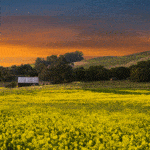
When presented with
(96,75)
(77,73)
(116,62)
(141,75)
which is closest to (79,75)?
(77,73)

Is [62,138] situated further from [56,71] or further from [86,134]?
[56,71]

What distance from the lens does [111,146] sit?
27.7 ft

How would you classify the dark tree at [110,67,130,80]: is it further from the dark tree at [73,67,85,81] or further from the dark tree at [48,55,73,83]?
the dark tree at [48,55,73,83]

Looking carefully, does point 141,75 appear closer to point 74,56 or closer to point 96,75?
point 96,75

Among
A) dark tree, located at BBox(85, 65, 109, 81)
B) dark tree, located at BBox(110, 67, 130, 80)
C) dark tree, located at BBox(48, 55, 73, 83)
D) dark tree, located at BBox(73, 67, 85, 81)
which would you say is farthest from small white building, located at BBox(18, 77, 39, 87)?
dark tree, located at BBox(110, 67, 130, 80)

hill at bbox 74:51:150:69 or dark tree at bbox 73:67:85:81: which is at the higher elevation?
hill at bbox 74:51:150:69

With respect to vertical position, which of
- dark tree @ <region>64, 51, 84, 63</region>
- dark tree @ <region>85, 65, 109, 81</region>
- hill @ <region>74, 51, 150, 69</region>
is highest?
dark tree @ <region>64, 51, 84, 63</region>

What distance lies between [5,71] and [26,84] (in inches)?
802

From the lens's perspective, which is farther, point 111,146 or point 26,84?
point 26,84

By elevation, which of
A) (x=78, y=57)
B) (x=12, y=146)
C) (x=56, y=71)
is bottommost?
(x=12, y=146)

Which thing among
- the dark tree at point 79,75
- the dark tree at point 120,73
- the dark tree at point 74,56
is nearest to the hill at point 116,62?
the dark tree at point 74,56

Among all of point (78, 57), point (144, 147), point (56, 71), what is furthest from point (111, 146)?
point (78, 57)

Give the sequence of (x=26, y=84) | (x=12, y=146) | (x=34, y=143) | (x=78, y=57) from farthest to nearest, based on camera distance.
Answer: (x=78, y=57) < (x=26, y=84) < (x=12, y=146) < (x=34, y=143)

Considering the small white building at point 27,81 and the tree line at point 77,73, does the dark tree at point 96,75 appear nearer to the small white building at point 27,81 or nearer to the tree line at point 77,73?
the tree line at point 77,73
